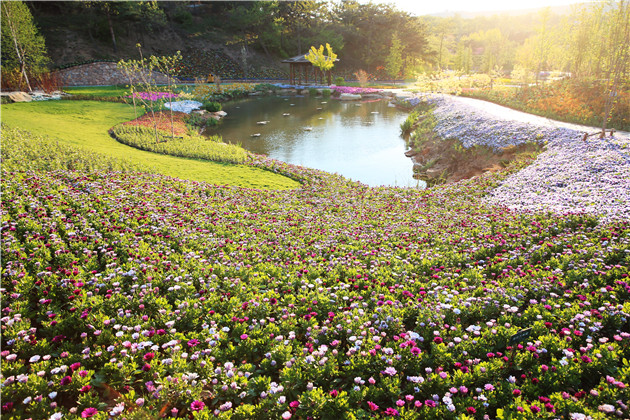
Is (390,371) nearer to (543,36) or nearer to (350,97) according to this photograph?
(543,36)

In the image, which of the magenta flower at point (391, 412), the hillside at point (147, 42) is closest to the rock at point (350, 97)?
the hillside at point (147, 42)

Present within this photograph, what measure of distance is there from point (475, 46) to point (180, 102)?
97417 millimetres

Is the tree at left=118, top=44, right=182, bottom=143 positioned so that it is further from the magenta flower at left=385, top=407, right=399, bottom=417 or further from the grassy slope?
the magenta flower at left=385, top=407, right=399, bottom=417

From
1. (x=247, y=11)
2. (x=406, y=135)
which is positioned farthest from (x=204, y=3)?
(x=406, y=135)

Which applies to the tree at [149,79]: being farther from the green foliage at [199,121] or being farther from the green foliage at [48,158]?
the green foliage at [48,158]

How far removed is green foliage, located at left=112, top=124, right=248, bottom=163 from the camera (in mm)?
16380

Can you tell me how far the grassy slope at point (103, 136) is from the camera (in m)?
13.3

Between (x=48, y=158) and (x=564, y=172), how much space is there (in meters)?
16.7

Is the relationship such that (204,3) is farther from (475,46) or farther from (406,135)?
(475,46)

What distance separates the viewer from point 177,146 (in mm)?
17328

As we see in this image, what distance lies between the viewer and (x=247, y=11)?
54.6m

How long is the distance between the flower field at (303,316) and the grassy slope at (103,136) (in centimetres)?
572

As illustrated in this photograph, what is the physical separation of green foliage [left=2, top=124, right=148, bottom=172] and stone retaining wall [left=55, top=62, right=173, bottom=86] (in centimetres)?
3371

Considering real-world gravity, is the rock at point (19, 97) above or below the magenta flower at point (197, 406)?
Answer: above
